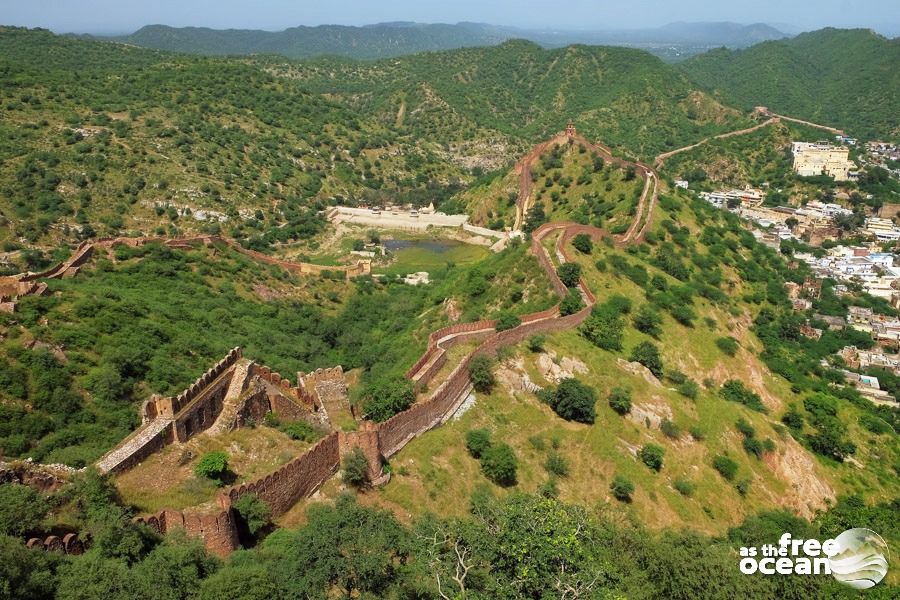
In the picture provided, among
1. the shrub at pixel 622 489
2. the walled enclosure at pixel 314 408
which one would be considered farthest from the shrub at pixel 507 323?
the shrub at pixel 622 489

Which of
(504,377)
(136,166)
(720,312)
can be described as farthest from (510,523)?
(136,166)

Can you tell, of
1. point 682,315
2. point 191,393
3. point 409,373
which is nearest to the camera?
point 191,393

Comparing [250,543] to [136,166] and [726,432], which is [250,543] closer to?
[726,432]

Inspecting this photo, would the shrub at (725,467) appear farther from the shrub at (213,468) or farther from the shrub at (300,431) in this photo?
the shrub at (213,468)

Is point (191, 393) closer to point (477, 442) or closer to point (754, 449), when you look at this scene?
point (477, 442)

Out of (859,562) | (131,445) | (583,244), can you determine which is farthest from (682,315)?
(131,445)

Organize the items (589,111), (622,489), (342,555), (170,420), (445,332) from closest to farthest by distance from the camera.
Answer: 1. (342,555)
2. (170,420)
3. (622,489)
4. (445,332)
5. (589,111)

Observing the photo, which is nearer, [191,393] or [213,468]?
[213,468]
